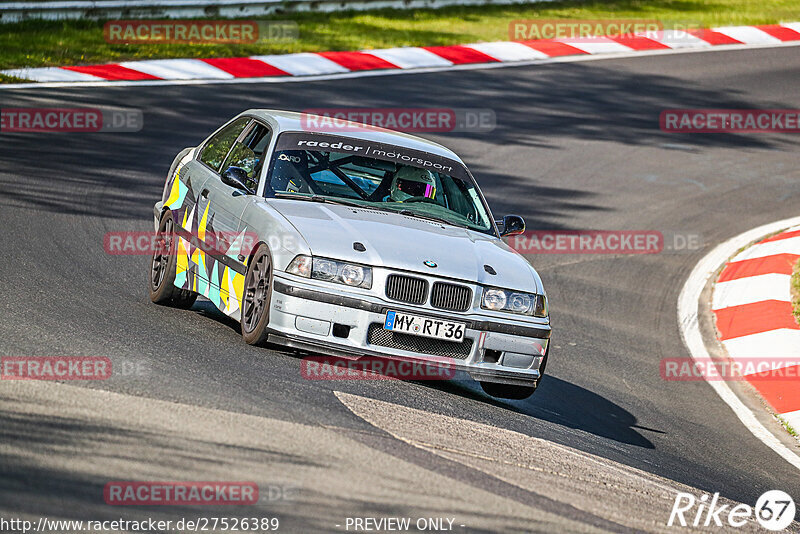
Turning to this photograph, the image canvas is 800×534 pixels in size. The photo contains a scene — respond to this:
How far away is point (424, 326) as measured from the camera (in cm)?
716

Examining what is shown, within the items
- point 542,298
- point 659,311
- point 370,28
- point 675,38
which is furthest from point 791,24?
point 542,298

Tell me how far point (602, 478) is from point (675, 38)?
18.2m

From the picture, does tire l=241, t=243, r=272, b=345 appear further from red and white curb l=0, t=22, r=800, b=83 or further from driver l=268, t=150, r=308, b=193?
red and white curb l=0, t=22, r=800, b=83

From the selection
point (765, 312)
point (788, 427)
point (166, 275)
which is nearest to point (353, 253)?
point (166, 275)

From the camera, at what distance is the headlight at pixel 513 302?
24.3ft

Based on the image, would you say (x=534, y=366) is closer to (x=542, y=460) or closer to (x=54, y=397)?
(x=542, y=460)

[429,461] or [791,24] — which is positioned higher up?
[791,24]

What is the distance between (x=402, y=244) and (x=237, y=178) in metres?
1.45

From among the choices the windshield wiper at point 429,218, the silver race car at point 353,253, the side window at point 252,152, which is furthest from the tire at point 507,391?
the side window at point 252,152

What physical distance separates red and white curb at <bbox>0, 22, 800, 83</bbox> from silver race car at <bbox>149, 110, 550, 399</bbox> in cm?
824

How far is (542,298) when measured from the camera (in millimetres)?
7695

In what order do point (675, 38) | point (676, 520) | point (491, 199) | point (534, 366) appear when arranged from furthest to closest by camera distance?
1. point (675, 38)
2. point (491, 199)
3. point (534, 366)
4. point (676, 520)

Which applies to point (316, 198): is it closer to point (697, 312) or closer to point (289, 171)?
point (289, 171)

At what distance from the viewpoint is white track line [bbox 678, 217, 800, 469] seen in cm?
888
